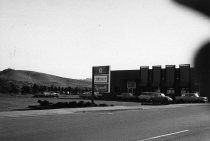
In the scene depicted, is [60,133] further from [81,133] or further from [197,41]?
[197,41]

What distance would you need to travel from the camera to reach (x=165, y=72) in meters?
2.05

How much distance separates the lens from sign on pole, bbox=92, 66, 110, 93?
112 feet

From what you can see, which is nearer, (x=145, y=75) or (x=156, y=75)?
(x=156, y=75)

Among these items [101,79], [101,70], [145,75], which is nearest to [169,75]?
[145,75]

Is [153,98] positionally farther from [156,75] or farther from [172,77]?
[172,77]

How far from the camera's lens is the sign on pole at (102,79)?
34.3m

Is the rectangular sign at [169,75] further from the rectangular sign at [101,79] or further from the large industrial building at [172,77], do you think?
the rectangular sign at [101,79]

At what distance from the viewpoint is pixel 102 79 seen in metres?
34.6

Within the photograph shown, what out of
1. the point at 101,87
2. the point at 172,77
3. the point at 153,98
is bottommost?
the point at 153,98

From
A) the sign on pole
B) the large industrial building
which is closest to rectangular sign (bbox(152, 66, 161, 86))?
the large industrial building

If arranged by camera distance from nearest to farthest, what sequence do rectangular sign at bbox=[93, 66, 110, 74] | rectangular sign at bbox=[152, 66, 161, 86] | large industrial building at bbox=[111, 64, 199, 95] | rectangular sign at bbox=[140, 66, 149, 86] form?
large industrial building at bbox=[111, 64, 199, 95]
rectangular sign at bbox=[152, 66, 161, 86]
rectangular sign at bbox=[140, 66, 149, 86]
rectangular sign at bbox=[93, 66, 110, 74]

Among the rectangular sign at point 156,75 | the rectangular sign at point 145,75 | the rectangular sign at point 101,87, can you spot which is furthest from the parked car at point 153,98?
the rectangular sign at point 156,75

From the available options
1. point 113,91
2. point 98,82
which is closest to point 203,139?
point 98,82

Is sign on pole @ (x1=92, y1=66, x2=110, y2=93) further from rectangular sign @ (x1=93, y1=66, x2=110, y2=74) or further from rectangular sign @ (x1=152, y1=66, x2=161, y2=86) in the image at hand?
rectangular sign @ (x1=152, y1=66, x2=161, y2=86)
